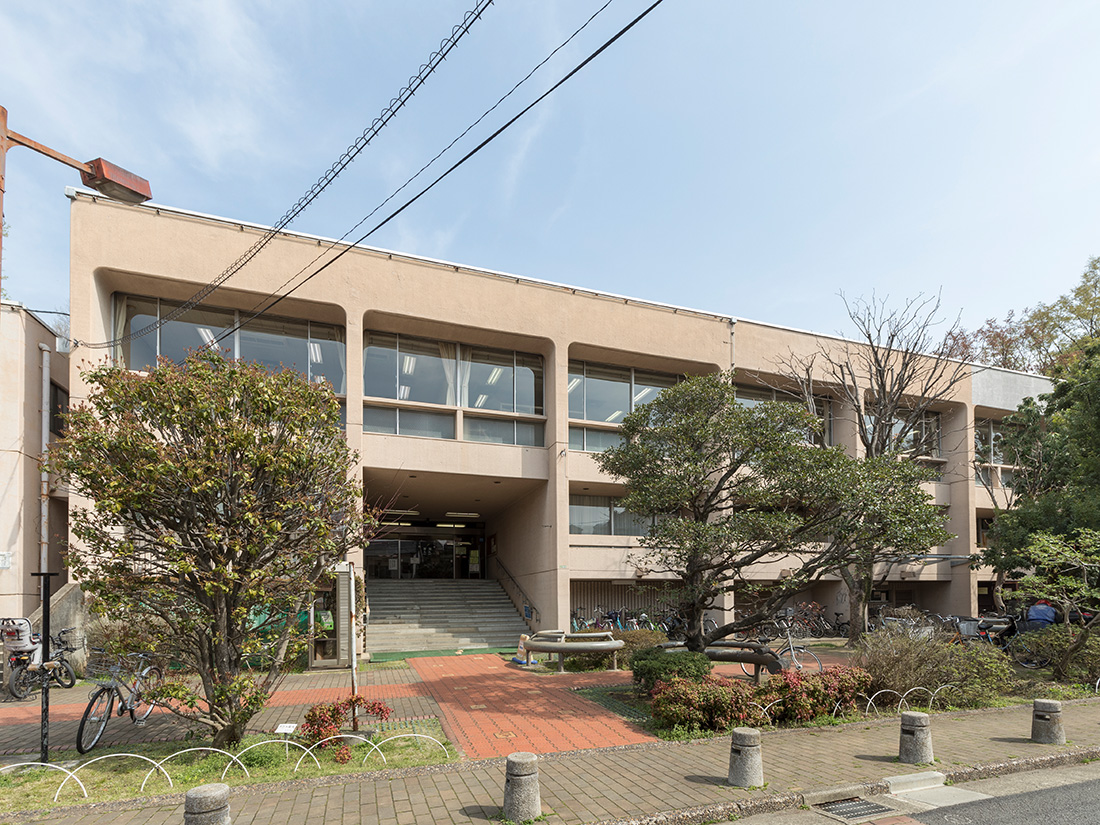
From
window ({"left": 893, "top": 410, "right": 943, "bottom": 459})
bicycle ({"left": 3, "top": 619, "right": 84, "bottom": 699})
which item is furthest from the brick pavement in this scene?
window ({"left": 893, "top": 410, "right": 943, "bottom": 459})

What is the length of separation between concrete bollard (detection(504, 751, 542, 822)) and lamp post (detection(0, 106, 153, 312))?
6679 millimetres

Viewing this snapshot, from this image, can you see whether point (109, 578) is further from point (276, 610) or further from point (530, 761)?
point (530, 761)

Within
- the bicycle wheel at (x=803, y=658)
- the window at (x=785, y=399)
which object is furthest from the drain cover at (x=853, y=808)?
the window at (x=785, y=399)

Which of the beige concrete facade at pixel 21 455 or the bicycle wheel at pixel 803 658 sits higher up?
the beige concrete facade at pixel 21 455

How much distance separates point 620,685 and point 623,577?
7345 mm

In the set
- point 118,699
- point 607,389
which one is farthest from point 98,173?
point 607,389

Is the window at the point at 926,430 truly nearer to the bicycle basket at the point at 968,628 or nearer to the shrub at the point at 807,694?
the bicycle basket at the point at 968,628

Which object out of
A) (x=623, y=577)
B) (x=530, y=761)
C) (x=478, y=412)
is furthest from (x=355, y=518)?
(x=623, y=577)

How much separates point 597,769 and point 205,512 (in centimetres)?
550

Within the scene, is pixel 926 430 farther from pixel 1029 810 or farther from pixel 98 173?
pixel 98 173

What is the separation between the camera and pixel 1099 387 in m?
15.9

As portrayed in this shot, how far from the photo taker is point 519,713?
1074cm

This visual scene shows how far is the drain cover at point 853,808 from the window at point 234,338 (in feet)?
43.6

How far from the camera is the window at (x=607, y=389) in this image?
20634 millimetres
